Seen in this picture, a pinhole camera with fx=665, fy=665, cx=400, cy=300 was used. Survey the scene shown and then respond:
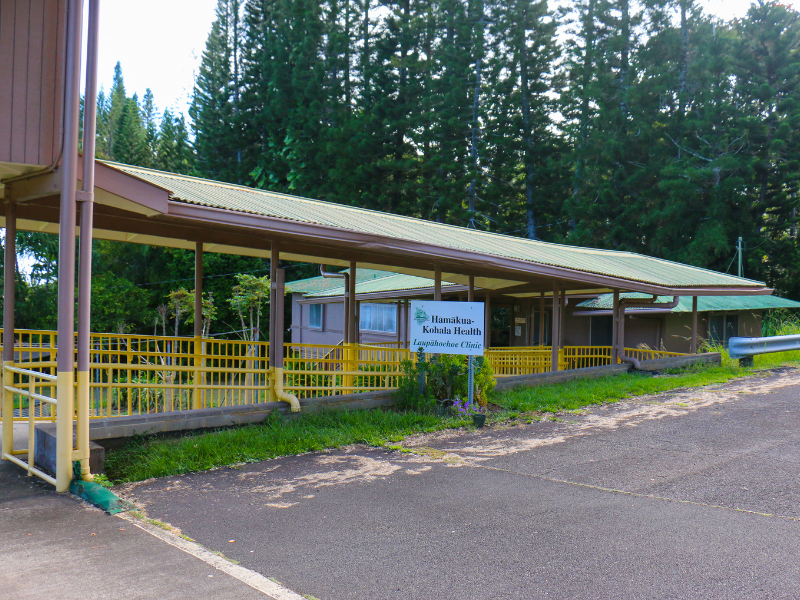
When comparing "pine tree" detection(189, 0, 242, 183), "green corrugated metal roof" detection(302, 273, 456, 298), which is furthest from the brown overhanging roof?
"pine tree" detection(189, 0, 242, 183)

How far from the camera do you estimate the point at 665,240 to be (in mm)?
31656

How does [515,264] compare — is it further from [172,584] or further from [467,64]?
[467,64]

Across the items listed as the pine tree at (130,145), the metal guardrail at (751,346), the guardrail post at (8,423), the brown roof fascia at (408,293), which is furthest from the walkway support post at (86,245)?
the pine tree at (130,145)

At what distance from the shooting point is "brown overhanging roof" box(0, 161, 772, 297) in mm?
6793

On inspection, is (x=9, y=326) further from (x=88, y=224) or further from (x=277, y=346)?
(x=277, y=346)

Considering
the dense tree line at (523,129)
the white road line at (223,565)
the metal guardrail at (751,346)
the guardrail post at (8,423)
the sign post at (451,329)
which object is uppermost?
the dense tree line at (523,129)

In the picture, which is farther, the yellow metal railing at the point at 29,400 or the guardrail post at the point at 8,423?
the guardrail post at the point at 8,423

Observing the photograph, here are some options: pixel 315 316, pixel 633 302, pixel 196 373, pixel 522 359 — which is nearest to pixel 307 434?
pixel 196 373

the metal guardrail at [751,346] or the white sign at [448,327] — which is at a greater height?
the white sign at [448,327]

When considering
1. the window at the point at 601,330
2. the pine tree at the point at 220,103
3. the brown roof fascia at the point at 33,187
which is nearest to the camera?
the brown roof fascia at the point at 33,187

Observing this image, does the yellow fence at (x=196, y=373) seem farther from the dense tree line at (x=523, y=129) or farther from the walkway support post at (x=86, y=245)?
the dense tree line at (x=523, y=129)

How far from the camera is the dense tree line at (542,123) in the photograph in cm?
3027

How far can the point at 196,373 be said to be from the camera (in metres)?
8.96

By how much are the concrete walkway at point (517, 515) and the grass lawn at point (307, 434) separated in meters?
0.30
